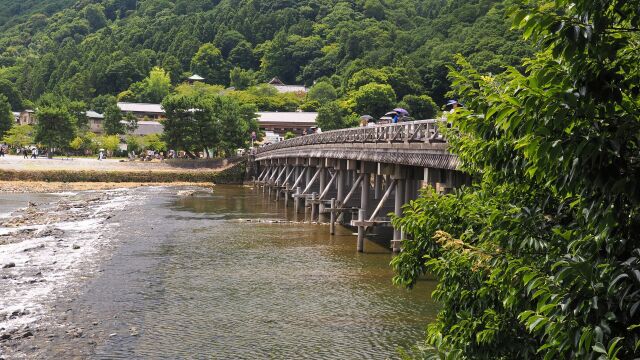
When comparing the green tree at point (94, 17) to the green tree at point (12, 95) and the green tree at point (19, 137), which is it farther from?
the green tree at point (19, 137)

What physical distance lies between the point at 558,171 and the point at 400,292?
12.3 meters

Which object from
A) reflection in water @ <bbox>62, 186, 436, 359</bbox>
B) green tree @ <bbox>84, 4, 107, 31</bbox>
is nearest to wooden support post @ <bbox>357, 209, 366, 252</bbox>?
reflection in water @ <bbox>62, 186, 436, 359</bbox>

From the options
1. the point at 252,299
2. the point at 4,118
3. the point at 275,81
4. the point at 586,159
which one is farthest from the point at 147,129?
the point at 586,159

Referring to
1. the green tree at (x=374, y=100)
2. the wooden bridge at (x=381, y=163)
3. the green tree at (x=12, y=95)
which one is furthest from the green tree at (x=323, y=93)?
the wooden bridge at (x=381, y=163)

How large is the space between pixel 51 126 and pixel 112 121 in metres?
11.1

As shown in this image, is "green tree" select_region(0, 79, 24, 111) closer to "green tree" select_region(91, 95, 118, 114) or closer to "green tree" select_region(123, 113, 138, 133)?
"green tree" select_region(91, 95, 118, 114)

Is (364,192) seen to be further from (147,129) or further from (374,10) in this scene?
(374,10)

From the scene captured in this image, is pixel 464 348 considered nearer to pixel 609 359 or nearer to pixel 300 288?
pixel 609 359

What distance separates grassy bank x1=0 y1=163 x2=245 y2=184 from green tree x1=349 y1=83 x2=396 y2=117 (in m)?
21.3

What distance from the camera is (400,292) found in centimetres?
1611

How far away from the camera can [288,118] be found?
285 ft

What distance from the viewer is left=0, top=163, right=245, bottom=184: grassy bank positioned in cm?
5256

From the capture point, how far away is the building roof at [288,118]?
282 ft

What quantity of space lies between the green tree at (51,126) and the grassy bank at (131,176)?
10.6m
